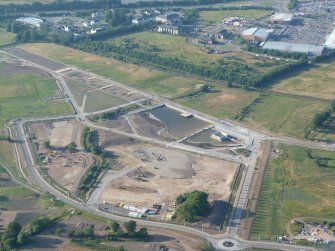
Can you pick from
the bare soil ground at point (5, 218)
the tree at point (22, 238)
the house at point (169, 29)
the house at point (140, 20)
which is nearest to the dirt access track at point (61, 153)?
the bare soil ground at point (5, 218)

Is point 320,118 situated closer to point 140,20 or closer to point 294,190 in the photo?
point 294,190

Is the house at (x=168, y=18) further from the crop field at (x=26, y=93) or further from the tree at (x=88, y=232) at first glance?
the tree at (x=88, y=232)

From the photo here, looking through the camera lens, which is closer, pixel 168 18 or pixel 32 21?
pixel 32 21

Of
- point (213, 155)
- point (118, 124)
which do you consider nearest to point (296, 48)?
point (118, 124)

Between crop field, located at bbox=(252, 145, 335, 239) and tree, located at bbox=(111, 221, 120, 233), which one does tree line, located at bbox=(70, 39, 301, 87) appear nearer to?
crop field, located at bbox=(252, 145, 335, 239)

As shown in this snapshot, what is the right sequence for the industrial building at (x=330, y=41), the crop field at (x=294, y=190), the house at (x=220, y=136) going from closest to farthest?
1. the crop field at (x=294, y=190)
2. the house at (x=220, y=136)
3. the industrial building at (x=330, y=41)

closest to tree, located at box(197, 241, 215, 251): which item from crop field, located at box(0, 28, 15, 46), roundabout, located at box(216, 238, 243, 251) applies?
roundabout, located at box(216, 238, 243, 251)
